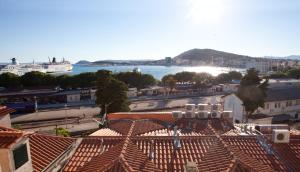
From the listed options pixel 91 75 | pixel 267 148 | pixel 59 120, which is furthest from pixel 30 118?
pixel 267 148

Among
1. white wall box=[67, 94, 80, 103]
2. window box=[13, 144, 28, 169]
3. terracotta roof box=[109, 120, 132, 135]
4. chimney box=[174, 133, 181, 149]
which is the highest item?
window box=[13, 144, 28, 169]

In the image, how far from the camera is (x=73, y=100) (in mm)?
70125

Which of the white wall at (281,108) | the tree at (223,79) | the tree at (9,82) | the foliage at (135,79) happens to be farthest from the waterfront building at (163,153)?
the tree at (223,79)

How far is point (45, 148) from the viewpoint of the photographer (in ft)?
47.3

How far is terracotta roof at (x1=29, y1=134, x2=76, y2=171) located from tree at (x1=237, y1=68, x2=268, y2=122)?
32.9 m

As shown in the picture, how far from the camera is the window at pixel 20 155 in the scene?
31.8 ft

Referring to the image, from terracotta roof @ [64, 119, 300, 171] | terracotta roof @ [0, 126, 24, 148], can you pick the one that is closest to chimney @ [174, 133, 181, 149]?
terracotta roof @ [64, 119, 300, 171]

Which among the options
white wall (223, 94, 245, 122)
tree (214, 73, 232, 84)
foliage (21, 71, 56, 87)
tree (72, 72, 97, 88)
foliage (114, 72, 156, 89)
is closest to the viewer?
white wall (223, 94, 245, 122)

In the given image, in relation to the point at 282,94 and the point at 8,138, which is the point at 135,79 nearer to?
the point at 282,94

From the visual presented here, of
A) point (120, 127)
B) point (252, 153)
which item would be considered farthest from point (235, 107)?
point (252, 153)

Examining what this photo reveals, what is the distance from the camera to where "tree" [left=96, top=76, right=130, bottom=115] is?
40750mm

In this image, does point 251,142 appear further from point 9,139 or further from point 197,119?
point 9,139

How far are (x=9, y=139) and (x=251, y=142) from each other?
14.3 metres

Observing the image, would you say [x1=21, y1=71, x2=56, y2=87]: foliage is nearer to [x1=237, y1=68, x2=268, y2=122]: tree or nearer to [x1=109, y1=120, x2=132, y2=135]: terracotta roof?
[x1=109, y1=120, x2=132, y2=135]: terracotta roof
